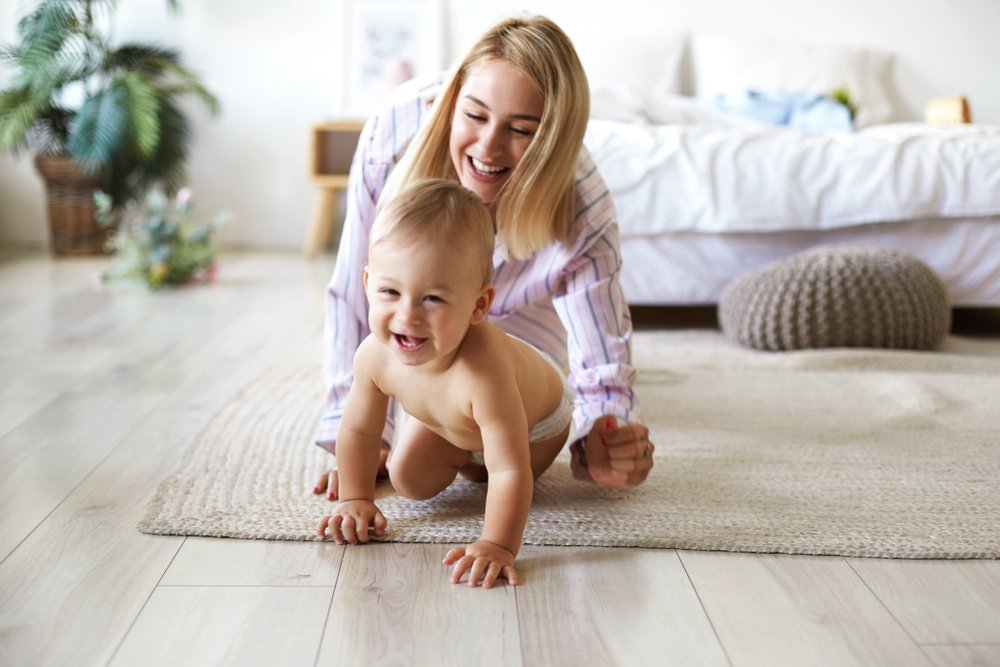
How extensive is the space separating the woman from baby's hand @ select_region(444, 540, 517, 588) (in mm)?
221

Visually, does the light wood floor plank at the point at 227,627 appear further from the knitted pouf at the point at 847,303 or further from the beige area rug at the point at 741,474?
the knitted pouf at the point at 847,303

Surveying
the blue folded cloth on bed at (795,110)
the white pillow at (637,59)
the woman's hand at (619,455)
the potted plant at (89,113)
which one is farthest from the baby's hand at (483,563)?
the white pillow at (637,59)

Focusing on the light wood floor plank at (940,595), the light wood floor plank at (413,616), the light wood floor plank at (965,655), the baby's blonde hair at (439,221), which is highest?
the baby's blonde hair at (439,221)

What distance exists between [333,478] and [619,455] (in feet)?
1.15

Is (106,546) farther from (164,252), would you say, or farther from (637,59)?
(637,59)

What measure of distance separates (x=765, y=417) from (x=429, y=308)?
866 millimetres

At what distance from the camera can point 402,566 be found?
110 centimetres

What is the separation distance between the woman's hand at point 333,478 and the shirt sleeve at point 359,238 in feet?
0.10

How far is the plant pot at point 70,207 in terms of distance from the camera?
3.54m

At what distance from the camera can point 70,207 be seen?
3.61 metres

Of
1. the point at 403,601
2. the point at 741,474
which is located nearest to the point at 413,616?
the point at 403,601

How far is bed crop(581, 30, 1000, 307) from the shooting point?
238 centimetres

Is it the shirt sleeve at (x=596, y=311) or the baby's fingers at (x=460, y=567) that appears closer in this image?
the baby's fingers at (x=460, y=567)

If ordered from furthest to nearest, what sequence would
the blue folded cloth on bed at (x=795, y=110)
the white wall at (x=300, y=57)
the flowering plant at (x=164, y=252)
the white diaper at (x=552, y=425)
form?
the white wall at (x=300, y=57) < the blue folded cloth on bed at (x=795, y=110) < the flowering plant at (x=164, y=252) < the white diaper at (x=552, y=425)
